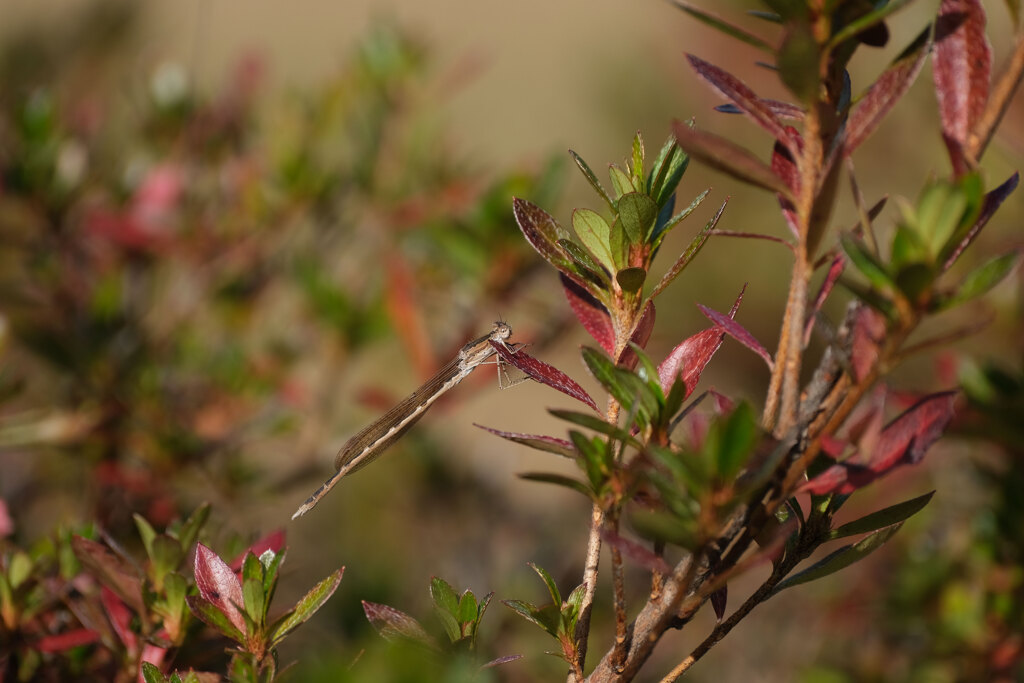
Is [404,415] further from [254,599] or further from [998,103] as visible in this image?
[998,103]

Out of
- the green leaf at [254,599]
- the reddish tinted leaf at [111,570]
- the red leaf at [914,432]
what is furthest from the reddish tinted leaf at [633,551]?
the reddish tinted leaf at [111,570]

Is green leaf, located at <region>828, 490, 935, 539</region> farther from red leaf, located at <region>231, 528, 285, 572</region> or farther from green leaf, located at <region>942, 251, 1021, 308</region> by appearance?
red leaf, located at <region>231, 528, 285, 572</region>

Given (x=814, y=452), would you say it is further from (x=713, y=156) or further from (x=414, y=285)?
(x=414, y=285)

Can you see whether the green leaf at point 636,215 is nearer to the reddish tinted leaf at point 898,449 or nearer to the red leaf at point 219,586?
the reddish tinted leaf at point 898,449

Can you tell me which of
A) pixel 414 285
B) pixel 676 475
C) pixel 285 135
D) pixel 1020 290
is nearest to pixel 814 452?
pixel 676 475

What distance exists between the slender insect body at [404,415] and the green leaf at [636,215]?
258 millimetres

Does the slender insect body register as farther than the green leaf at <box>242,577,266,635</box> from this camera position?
Yes

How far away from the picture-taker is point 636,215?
0.56 meters

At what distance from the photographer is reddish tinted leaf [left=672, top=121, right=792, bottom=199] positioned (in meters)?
0.48

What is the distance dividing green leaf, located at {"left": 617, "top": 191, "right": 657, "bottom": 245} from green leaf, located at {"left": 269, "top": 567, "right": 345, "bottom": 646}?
0.30 meters

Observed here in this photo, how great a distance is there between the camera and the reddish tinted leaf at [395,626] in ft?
1.95

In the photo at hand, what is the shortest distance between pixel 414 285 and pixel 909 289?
4.00ft

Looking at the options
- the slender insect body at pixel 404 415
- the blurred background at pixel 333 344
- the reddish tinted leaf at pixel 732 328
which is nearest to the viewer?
the reddish tinted leaf at pixel 732 328

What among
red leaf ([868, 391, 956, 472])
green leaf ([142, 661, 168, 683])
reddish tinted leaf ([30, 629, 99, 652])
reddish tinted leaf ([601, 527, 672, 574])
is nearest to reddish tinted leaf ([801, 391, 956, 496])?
red leaf ([868, 391, 956, 472])
